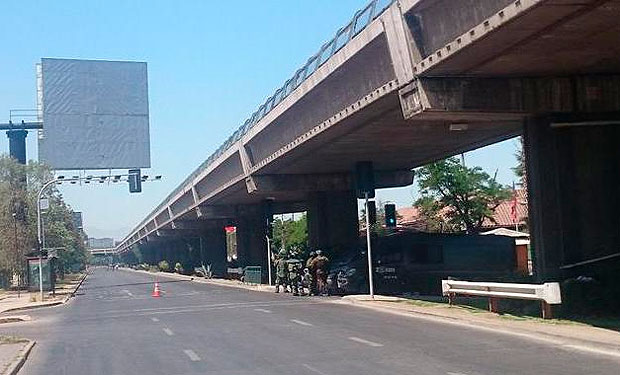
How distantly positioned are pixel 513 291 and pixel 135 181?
30.6 metres

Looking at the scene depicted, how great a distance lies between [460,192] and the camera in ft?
198

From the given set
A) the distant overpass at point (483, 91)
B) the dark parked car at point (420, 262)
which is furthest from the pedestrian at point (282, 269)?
the distant overpass at point (483, 91)

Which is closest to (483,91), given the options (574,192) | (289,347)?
(574,192)

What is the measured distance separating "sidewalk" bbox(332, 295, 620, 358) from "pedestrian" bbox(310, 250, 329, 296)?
26.7 ft

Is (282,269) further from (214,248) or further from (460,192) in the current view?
(214,248)

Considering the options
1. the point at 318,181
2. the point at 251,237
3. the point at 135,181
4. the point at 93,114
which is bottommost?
the point at 251,237

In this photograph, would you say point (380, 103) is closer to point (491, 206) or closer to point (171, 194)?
point (491, 206)

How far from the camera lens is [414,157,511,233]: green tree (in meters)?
59.7

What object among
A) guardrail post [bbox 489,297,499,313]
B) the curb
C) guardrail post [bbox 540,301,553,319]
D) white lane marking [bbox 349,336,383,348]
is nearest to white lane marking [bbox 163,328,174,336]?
the curb

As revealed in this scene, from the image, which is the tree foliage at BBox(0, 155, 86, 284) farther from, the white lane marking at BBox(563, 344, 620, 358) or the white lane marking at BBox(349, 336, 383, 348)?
the white lane marking at BBox(563, 344, 620, 358)

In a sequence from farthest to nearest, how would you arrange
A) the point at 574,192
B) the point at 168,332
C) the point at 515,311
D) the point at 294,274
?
the point at 294,274 → the point at 574,192 → the point at 515,311 → the point at 168,332

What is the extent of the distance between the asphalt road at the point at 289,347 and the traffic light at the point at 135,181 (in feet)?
64.0

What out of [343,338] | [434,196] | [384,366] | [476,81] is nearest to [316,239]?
[434,196]

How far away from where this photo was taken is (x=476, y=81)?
2250cm
